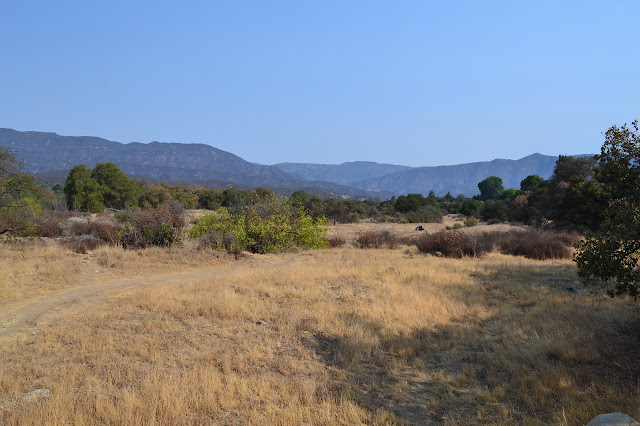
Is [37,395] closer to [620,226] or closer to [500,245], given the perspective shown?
[620,226]

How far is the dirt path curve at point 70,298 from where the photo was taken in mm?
8453

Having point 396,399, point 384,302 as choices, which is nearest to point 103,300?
point 384,302

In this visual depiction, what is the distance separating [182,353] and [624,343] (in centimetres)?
796

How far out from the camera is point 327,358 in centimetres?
723

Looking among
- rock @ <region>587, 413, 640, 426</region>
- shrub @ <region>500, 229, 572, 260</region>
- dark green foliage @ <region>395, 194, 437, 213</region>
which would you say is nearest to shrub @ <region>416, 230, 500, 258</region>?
shrub @ <region>500, 229, 572, 260</region>

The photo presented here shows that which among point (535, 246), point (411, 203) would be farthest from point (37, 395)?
point (411, 203)

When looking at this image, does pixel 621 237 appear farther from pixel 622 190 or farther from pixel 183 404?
pixel 183 404

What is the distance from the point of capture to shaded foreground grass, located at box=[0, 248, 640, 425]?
5168 mm

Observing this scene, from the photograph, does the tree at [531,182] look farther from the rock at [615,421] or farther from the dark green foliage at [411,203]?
the rock at [615,421]

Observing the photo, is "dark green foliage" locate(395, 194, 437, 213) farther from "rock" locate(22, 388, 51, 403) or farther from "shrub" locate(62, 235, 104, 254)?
"rock" locate(22, 388, 51, 403)

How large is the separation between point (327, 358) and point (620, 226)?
5.27 m

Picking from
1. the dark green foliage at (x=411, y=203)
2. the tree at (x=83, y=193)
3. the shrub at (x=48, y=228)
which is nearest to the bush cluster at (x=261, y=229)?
the shrub at (x=48, y=228)

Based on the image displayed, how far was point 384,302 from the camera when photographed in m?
10.7

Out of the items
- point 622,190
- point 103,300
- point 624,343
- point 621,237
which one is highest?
point 622,190
